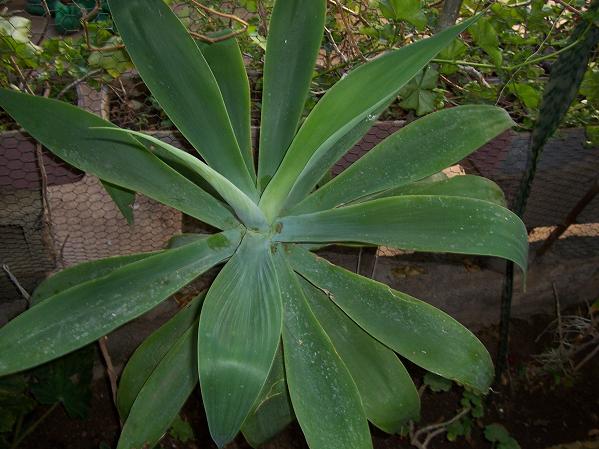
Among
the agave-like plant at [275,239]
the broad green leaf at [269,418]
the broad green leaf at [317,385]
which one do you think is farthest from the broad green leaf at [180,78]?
the broad green leaf at [269,418]

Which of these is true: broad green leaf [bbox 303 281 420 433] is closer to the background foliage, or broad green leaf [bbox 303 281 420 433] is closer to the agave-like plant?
the agave-like plant

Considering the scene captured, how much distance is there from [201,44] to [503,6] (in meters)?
0.67

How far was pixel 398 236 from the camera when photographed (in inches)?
28.6

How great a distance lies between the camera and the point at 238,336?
66 cm

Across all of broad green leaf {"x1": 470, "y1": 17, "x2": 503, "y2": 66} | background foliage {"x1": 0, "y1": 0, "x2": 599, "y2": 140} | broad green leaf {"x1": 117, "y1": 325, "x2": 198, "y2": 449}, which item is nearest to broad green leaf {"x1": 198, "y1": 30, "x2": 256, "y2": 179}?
background foliage {"x1": 0, "y1": 0, "x2": 599, "y2": 140}

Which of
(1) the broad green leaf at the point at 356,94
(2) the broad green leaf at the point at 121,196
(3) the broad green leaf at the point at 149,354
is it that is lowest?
(3) the broad green leaf at the point at 149,354

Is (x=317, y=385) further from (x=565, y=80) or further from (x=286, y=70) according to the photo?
(x=565, y=80)

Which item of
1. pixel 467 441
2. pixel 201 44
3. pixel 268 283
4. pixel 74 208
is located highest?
pixel 201 44

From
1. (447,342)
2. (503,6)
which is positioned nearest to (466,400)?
(447,342)

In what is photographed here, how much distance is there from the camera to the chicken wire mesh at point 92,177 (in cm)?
103

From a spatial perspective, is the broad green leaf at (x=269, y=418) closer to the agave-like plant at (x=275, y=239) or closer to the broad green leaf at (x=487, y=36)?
the agave-like plant at (x=275, y=239)

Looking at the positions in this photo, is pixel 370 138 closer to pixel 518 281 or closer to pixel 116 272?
pixel 116 272

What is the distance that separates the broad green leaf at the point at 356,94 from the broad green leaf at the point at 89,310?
23 centimetres

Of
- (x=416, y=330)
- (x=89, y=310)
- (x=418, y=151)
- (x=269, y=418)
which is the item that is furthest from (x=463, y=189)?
(x=89, y=310)
